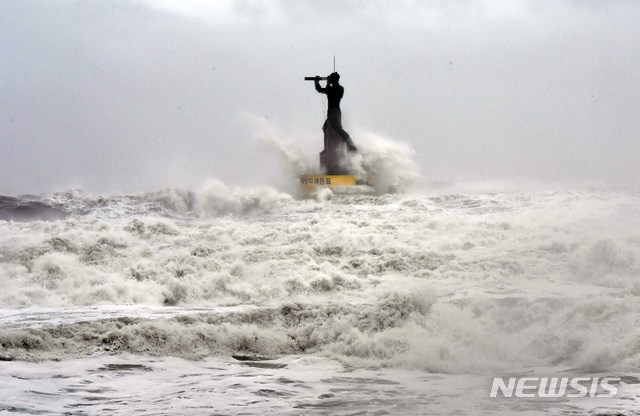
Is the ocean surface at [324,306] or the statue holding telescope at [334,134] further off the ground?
the statue holding telescope at [334,134]

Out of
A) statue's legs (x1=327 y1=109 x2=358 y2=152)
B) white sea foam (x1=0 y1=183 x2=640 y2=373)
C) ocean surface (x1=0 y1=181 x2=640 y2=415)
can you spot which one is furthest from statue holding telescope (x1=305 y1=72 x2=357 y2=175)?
ocean surface (x1=0 y1=181 x2=640 y2=415)

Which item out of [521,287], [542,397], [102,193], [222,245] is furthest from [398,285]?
[102,193]

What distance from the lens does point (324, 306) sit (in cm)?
1243

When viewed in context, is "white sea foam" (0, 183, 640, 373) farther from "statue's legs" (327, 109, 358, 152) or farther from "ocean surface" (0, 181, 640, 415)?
"statue's legs" (327, 109, 358, 152)

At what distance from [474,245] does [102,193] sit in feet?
44.6

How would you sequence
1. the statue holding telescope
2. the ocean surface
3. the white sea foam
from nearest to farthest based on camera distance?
1. the ocean surface
2. the white sea foam
3. the statue holding telescope

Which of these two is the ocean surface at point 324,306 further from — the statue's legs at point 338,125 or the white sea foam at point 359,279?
the statue's legs at point 338,125

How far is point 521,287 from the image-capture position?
1333 cm

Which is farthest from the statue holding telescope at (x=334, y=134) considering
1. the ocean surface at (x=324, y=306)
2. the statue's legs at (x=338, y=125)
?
the ocean surface at (x=324, y=306)

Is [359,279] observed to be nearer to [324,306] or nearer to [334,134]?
[324,306]

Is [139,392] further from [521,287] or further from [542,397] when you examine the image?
[521,287]

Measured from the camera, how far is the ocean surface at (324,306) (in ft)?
26.2

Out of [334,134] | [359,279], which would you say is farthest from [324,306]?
[334,134]

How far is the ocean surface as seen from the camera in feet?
26.2
